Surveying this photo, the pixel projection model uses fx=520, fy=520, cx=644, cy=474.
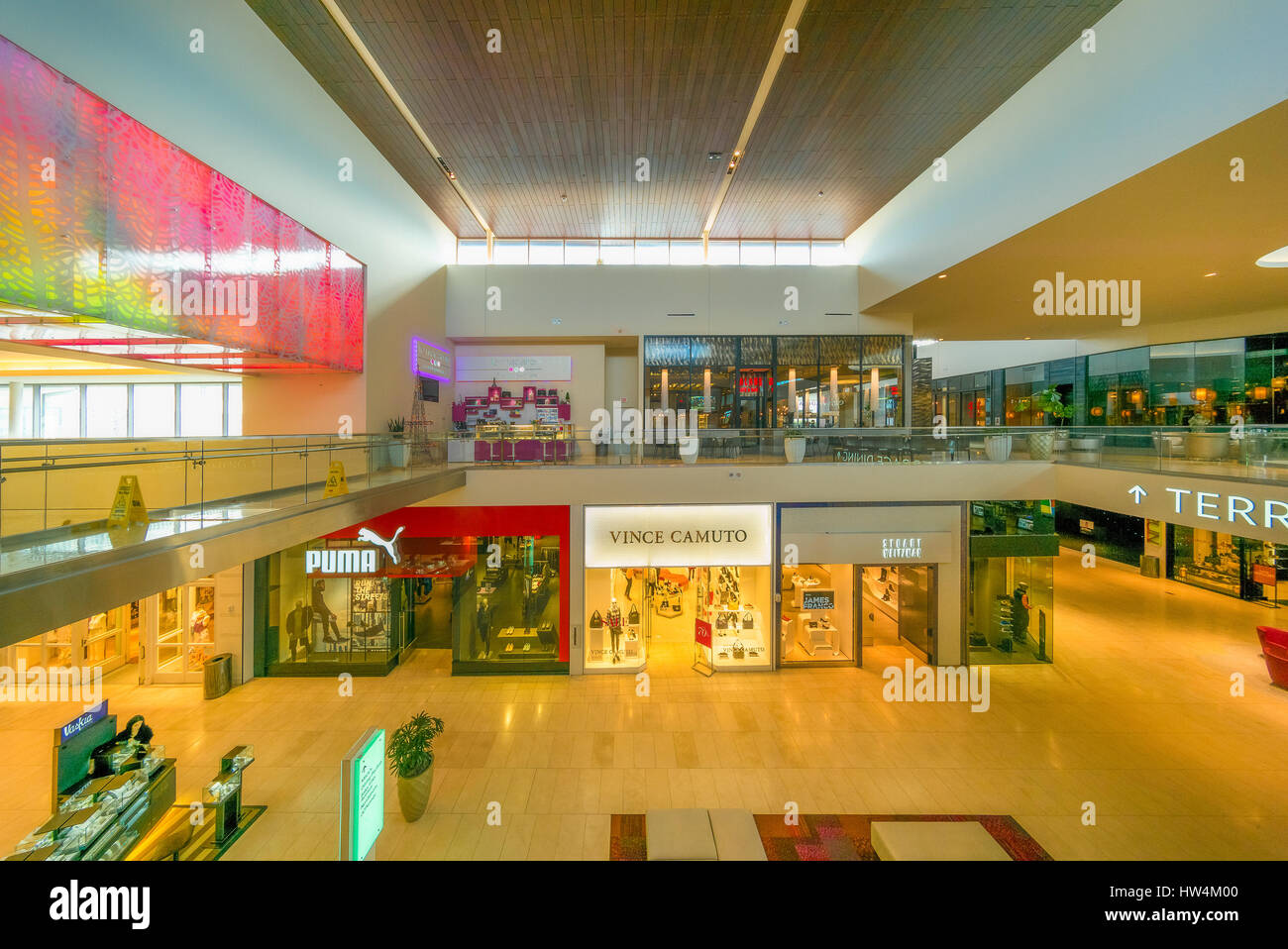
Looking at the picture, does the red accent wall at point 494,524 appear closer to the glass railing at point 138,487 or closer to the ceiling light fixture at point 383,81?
the glass railing at point 138,487

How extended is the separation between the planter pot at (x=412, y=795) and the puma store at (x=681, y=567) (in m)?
4.61

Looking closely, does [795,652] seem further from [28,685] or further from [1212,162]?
[28,685]

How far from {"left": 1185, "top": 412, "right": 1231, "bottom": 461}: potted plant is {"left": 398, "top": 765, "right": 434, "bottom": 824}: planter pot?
12445 millimetres

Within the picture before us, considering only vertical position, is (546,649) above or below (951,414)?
below

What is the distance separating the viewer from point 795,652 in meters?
11.2

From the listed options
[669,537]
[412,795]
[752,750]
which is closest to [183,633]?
[412,795]

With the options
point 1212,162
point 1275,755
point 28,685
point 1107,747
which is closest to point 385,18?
point 1212,162

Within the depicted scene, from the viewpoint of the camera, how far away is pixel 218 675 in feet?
30.5

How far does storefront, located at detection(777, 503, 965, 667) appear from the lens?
11.1 meters

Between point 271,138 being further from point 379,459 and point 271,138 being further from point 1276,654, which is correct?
point 1276,654

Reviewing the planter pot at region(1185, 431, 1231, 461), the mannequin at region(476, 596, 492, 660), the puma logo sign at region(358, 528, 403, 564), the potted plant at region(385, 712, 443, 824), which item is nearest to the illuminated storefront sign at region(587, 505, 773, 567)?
the mannequin at region(476, 596, 492, 660)

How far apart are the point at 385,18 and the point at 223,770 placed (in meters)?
10.4

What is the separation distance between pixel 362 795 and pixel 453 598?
6192 millimetres

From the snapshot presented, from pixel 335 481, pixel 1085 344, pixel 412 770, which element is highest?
pixel 1085 344
